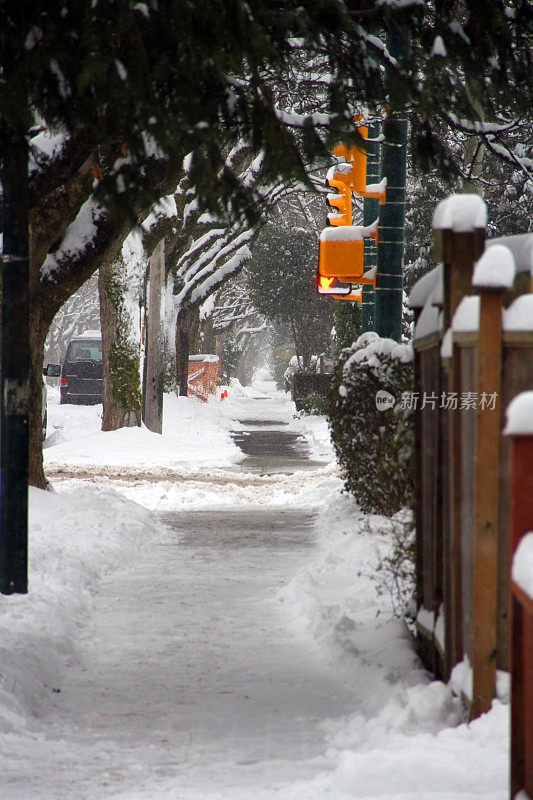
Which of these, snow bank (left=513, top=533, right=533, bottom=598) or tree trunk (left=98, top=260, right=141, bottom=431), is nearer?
snow bank (left=513, top=533, right=533, bottom=598)

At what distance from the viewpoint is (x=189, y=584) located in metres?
7.65

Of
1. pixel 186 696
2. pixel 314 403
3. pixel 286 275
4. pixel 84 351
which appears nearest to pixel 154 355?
pixel 314 403

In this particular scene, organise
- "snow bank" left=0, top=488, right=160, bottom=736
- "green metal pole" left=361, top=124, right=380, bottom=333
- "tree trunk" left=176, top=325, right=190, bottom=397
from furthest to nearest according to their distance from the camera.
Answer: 1. "tree trunk" left=176, top=325, right=190, bottom=397
2. "green metal pole" left=361, top=124, right=380, bottom=333
3. "snow bank" left=0, top=488, right=160, bottom=736

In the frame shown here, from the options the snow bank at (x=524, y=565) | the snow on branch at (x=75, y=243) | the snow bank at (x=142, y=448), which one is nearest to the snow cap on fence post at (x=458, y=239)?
the snow bank at (x=524, y=565)

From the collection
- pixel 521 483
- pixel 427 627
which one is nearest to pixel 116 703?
pixel 427 627

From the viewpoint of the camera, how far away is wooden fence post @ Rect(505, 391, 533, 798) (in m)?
2.16

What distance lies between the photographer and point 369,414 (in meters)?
Result: 8.91

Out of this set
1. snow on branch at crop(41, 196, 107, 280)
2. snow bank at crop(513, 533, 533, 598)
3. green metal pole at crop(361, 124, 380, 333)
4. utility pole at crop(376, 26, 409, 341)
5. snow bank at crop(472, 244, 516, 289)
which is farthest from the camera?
green metal pole at crop(361, 124, 380, 333)

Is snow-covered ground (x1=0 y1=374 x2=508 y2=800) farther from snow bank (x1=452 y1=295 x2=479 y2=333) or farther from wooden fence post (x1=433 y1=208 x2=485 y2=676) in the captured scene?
snow bank (x1=452 y1=295 x2=479 y2=333)

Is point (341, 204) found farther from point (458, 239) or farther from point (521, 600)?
point (521, 600)

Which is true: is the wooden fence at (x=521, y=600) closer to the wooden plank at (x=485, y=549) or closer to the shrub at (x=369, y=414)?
the wooden plank at (x=485, y=549)

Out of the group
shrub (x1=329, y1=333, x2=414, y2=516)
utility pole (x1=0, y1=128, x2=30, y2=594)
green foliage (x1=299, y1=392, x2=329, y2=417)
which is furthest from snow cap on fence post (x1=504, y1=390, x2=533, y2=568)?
green foliage (x1=299, y1=392, x2=329, y2=417)

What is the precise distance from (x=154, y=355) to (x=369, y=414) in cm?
1334

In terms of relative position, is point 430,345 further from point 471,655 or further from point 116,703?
point 116,703
